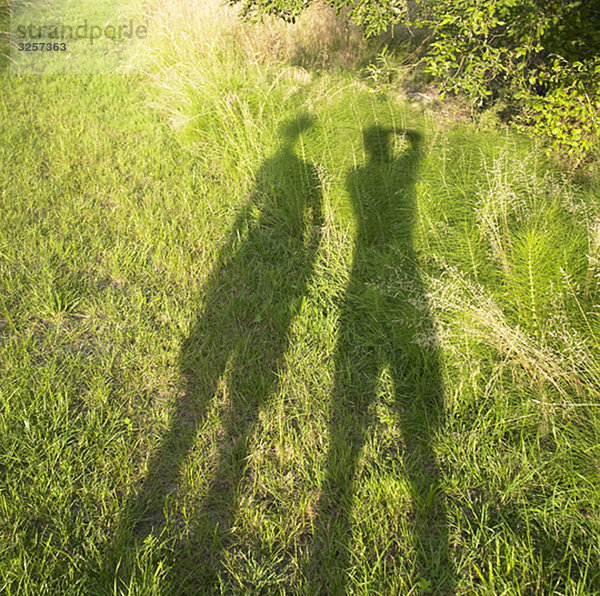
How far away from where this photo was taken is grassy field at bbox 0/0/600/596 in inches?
68.2

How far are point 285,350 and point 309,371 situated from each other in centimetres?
22

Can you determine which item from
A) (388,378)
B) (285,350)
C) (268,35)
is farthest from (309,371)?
(268,35)

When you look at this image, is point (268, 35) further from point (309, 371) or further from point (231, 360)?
point (309, 371)

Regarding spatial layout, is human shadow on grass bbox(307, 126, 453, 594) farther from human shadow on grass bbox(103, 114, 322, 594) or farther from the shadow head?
human shadow on grass bbox(103, 114, 322, 594)

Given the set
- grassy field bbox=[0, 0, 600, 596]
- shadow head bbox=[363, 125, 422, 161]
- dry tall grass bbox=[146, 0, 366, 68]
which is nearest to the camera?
grassy field bbox=[0, 0, 600, 596]

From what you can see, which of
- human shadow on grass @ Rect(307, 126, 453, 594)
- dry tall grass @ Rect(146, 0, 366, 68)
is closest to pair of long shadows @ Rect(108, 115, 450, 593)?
human shadow on grass @ Rect(307, 126, 453, 594)

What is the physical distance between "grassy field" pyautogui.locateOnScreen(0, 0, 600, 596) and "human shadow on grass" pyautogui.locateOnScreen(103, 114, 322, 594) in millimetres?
12

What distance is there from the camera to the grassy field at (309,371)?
1.73m

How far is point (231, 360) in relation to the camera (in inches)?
102

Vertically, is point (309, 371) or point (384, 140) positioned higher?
point (384, 140)

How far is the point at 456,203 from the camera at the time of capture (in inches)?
126

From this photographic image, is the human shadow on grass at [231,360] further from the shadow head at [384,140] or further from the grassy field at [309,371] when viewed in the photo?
the shadow head at [384,140]

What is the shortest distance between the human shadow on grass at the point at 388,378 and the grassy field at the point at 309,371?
0.01m

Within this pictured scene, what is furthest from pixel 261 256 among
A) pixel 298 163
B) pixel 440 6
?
pixel 440 6
